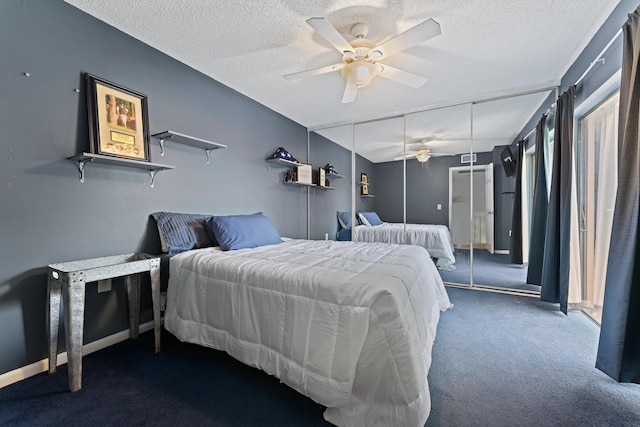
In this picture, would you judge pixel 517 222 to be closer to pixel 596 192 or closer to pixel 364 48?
pixel 596 192

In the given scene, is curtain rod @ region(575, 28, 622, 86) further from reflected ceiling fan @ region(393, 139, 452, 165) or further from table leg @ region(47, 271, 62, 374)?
table leg @ region(47, 271, 62, 374)

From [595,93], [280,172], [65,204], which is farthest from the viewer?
[280,172]

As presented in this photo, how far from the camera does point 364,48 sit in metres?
2.10

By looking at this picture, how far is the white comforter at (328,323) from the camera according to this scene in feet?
3.78

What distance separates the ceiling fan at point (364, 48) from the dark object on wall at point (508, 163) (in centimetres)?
287

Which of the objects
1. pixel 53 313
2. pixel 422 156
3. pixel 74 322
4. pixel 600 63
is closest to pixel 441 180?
pixel 422 156

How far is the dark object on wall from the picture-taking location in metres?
4.29

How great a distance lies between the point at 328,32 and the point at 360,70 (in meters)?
0.55

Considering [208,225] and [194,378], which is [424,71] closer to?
[208,225]

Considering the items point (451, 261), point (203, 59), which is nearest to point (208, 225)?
point (203, 59)

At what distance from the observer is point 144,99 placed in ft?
7.26

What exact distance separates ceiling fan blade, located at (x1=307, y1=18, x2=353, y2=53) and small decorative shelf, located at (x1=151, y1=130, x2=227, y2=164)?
57.2 inches

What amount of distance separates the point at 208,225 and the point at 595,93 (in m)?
3.58

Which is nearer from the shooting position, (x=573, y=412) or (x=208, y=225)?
(x=573, y=412)
